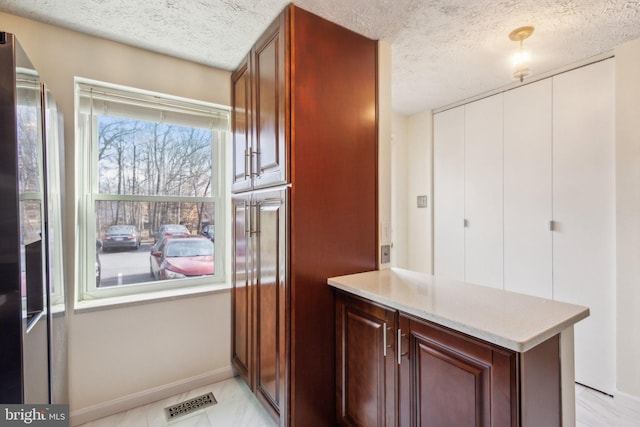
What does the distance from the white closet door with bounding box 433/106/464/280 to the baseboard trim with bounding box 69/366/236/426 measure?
7.51 feet

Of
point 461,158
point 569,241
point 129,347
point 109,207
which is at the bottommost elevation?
point 129,347

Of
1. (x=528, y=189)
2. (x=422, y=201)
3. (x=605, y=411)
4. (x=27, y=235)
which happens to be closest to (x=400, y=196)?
(x=422, y=201)

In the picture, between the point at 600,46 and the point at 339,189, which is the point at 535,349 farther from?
the point at 600,46

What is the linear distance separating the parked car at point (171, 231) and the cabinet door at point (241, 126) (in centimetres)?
49

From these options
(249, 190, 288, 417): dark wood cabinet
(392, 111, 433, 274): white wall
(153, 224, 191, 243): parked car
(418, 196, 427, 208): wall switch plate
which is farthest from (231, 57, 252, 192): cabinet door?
(418, 196, 427, 208): wall switch plate

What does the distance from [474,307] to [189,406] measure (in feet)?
6.22

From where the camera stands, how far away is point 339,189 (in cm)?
170

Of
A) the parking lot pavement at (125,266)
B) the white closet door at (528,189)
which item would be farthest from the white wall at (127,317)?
the white closet door at (528,189)

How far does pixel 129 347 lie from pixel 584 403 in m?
3.09

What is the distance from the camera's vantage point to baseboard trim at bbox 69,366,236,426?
181cm

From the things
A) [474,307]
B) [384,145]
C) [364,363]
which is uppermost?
[384,145]

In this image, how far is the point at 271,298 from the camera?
1.72 m

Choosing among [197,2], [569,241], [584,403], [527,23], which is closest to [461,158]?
[569,241]

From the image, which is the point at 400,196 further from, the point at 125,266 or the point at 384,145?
the point at 125,266
